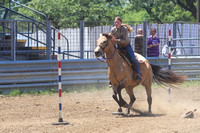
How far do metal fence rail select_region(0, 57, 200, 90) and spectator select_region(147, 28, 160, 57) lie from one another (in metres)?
0.28

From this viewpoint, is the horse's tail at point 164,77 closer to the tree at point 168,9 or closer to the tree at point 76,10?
the tree at point 76,10

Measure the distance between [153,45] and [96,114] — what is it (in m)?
6.68

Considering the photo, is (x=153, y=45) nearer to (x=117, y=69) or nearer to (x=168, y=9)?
(x=117, y=69)

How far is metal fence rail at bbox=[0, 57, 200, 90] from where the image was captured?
14008 mm

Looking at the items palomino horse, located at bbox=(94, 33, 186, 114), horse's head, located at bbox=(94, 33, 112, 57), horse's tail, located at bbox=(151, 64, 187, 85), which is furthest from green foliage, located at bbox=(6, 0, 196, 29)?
horse's head, located at bbox=(94, 33, 112, 57)

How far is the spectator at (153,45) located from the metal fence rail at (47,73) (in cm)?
28

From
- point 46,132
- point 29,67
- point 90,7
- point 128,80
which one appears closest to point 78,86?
point 29,67

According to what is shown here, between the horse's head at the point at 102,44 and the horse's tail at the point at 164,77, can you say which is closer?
the horse's head at the point at 102,44

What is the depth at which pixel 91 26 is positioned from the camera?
15734mm

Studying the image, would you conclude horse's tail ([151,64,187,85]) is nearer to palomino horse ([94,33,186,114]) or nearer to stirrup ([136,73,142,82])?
palomino horse ([94,33,186,114])

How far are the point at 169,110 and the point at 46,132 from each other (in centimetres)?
457

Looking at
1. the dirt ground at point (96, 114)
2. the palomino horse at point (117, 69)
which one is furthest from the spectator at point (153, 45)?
the palomino horse at point (117, 69)

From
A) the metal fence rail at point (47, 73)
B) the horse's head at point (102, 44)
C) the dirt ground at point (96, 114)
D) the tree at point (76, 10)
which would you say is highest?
the tree at point (76, 10)

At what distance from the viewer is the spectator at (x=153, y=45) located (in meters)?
15.8
